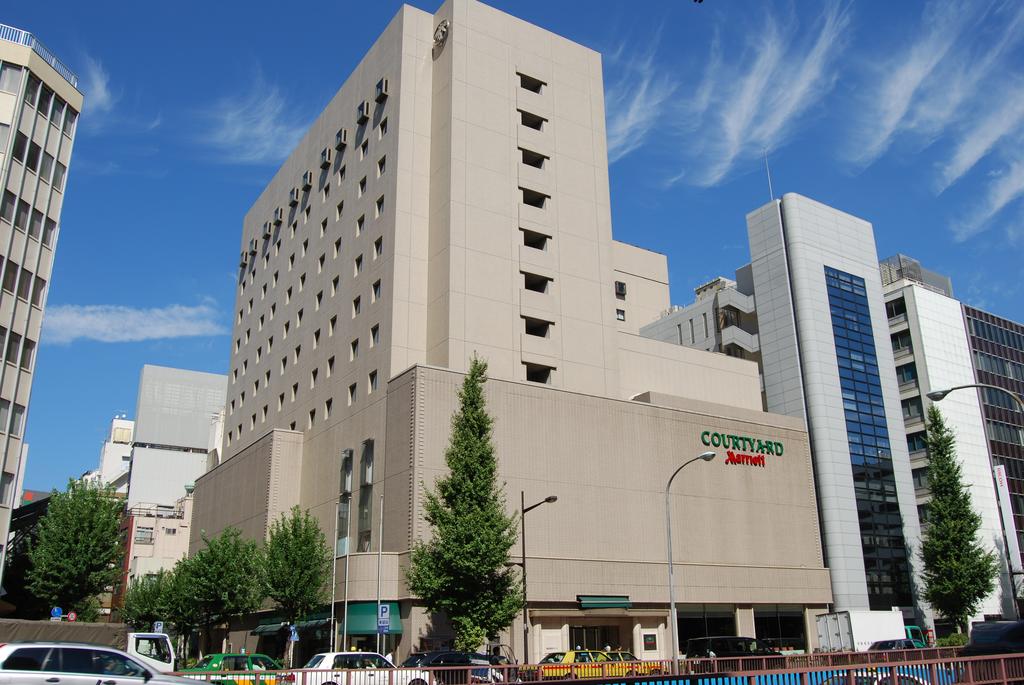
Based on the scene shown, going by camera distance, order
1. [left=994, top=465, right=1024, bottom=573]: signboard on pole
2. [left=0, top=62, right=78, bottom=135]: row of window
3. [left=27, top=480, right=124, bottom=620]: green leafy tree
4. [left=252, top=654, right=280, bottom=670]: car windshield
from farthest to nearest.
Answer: [left=27, top=480, right=124, bottom=620]: green leafy tree < [left=0, top=62, right=78, bottom=135]: row of window < [left=252, top=654, right=280, bottom=670]: car windshield < [left=994, top=465, right=1024, bottom=573]: signboard on pole

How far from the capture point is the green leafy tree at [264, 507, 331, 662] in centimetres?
4653

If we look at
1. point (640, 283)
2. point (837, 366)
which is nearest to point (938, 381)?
point (837, 366)

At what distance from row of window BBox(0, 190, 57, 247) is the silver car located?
125 feet

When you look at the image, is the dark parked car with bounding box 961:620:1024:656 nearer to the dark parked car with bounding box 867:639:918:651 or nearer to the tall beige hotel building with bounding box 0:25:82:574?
the dark parked car with bounding box 867:639:918:651

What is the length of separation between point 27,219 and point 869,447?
58818mm

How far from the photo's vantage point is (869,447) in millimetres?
66812

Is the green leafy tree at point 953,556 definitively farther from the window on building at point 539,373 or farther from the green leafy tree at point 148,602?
the green leafy tree at point 148,602

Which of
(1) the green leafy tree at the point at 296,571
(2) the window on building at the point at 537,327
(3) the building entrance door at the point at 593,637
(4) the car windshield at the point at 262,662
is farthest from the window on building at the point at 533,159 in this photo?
(4) the car windshield at the point at 262,662

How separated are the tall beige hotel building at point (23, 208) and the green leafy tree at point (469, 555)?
2292 cm

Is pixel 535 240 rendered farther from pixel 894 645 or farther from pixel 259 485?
pixel 894 645

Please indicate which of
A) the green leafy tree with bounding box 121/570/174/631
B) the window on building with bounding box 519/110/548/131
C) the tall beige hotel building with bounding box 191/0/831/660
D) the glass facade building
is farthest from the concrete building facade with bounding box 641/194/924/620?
the green leafy tree with bounding box 121/570/174/631

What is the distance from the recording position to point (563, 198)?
58.1 meters

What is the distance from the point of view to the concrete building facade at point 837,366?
6369cm

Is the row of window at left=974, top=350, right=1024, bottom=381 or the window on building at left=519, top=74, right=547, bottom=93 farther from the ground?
the window on building at left=519, top=74, right=547, bottom=93
